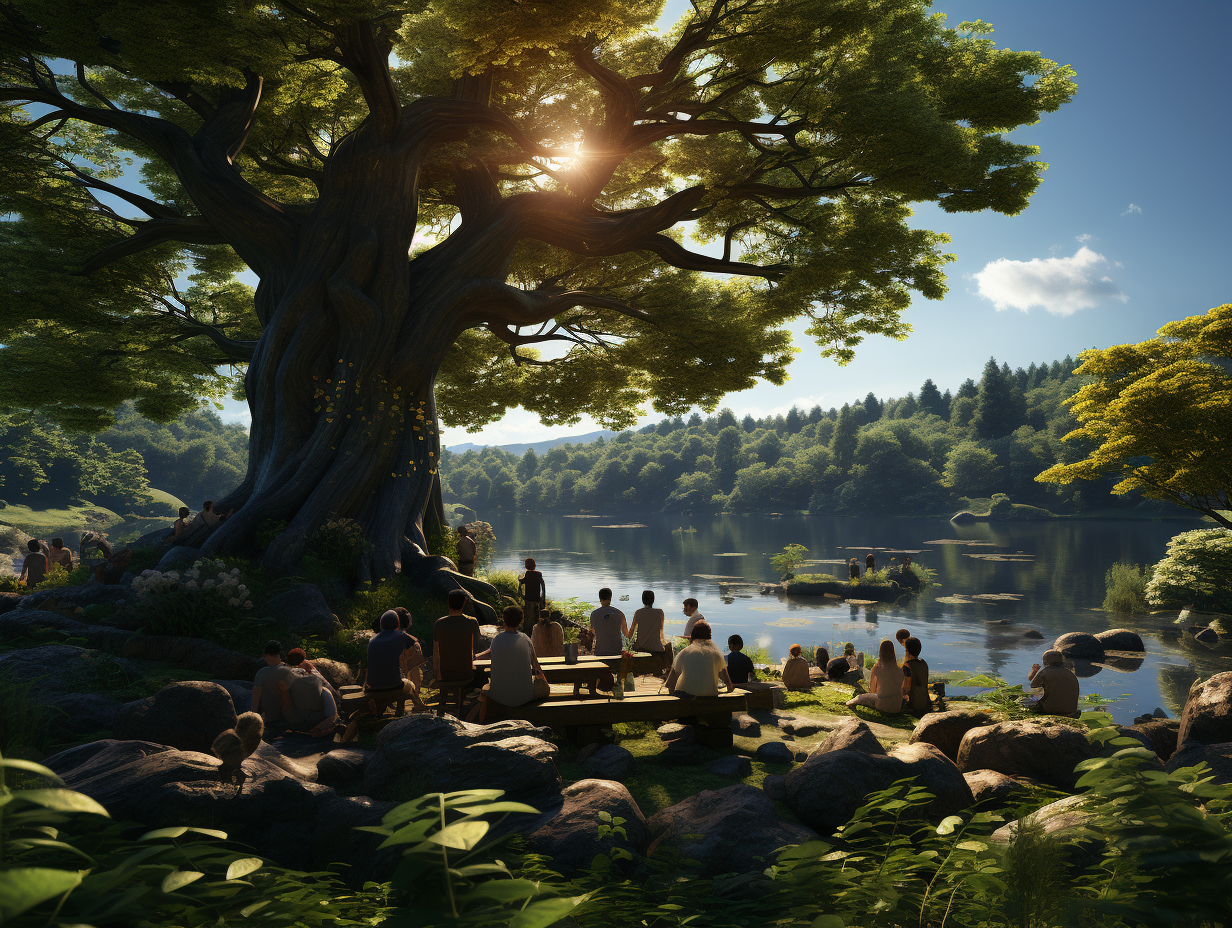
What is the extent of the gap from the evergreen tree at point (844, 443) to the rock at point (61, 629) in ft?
356

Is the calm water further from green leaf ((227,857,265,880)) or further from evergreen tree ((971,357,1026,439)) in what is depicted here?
evergreen tree ((971,357,1026,439))

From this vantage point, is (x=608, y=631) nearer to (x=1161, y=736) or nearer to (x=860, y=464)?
(x=1161, y=736)

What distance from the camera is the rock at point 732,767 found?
6660 mm

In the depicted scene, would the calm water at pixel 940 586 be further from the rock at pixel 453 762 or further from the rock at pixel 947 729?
the rock at pixel 453 762

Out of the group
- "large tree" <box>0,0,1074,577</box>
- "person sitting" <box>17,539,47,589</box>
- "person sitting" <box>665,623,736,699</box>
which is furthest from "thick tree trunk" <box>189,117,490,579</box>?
"person sitting" <box>665,623,736,699</box>

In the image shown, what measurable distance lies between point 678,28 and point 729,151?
299cm

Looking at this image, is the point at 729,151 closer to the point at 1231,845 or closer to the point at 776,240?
the point at 776,240

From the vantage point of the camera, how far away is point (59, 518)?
2456 inches

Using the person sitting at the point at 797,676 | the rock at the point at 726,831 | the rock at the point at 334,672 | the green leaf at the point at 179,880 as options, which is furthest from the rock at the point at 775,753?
the green leaf at the point at 179,880

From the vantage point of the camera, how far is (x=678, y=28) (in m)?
15.9

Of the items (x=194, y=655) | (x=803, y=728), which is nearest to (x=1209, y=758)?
(x=803, y=728)

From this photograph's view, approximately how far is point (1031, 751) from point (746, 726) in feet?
9.98

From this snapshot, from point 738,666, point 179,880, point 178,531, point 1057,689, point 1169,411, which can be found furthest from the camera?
point 1169,411

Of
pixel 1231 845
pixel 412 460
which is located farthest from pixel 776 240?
pixel 1231 845
